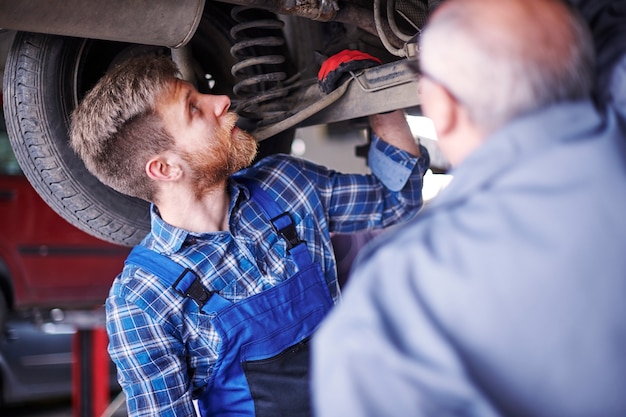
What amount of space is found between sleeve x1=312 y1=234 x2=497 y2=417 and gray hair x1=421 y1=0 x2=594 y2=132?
0.18m

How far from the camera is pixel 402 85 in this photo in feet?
3.93

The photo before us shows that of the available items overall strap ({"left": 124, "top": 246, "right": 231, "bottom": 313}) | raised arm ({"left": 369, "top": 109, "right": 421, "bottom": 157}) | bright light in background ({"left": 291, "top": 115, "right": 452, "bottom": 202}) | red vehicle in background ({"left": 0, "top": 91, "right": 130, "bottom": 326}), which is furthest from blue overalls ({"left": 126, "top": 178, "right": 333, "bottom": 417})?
red vehicle in background ({"left": 0, "top": 91, "right": 130, "bottom": 326})

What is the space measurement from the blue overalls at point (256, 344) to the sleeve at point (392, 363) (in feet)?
2.16

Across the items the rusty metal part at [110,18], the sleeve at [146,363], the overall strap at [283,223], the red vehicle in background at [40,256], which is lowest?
the red vehicle in background at [40,256]

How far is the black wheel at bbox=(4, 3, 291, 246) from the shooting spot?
1273mm

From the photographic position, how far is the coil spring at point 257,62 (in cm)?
135

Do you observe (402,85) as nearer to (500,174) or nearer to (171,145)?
(171,145)

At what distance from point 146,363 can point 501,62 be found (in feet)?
2.79

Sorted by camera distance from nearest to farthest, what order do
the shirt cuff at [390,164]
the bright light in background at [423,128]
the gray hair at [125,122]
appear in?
the gray hair at [125,122]
the shirt cuff at [390,164]
the bright light in background at [423,128]

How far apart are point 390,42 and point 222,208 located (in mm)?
478

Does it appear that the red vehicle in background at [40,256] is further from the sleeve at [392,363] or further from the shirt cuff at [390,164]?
the sleeve at [392,363]

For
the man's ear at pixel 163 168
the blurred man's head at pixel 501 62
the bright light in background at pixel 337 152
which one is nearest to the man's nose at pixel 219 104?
the man's ear at pixel 163 168

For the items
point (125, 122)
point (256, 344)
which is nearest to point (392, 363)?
point (256, 344)

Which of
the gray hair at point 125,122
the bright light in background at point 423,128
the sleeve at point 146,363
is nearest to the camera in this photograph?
the sleeve at point 146,363
